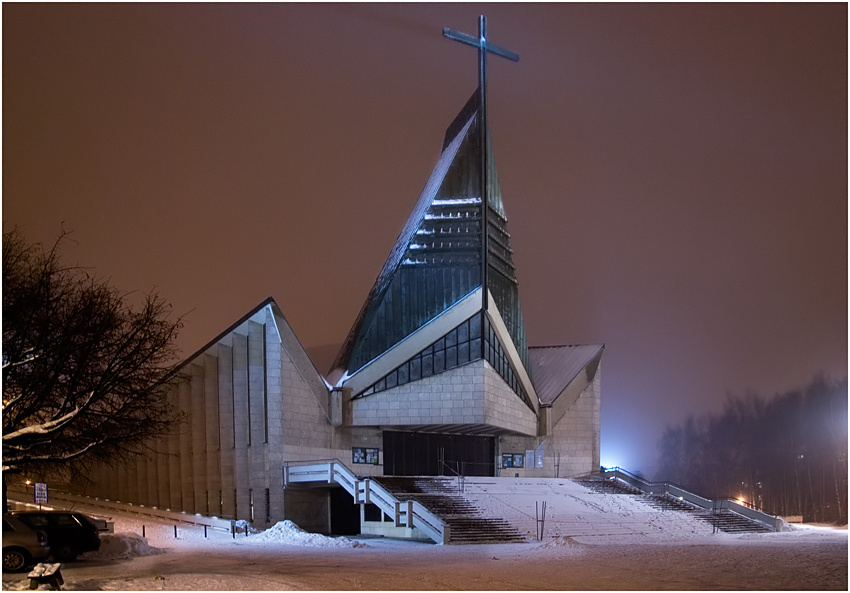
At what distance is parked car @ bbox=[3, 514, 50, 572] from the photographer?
17188mm

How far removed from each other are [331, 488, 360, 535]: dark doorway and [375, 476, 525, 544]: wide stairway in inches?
129

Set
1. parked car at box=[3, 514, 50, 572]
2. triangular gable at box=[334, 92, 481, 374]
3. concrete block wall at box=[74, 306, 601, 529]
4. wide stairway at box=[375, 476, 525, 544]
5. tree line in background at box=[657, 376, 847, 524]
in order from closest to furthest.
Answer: parked car at box=[3, 514, 50, 572]
wide stairway at box=[375, 476, 525, 544]
concrete block wall at box=[74, 306, 601, 529]
triangular gable at box=[334, 92, 481, 374]
tree line in background at box=[657, 376, 847, 524]

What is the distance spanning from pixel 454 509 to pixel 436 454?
1289 cm

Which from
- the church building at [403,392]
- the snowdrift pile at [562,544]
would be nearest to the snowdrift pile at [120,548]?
the snowdrift pile at [562,544]

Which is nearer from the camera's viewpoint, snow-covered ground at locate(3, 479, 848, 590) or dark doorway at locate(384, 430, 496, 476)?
snow-covered ground at locate(3, 479, 848, 590)

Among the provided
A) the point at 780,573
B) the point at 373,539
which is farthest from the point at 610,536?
the point at 780,573

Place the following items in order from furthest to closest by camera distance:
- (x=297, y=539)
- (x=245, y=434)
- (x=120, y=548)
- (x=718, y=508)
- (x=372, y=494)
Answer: (x=718, y=508)
(x=245, y=434)
(x=372, y=494)
(x=297, y=539)
(x=120, y=548)

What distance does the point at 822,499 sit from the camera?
7044 cm

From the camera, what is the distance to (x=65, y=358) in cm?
1920

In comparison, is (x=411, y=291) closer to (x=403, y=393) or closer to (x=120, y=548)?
(x=403, y=393)

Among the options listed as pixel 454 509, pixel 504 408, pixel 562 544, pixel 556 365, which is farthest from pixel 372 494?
pixel 556 365

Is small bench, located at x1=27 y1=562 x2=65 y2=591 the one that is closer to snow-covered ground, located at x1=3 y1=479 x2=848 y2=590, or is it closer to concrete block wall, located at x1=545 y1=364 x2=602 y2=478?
snow-covered ground, located at x1=3 y1=479 x2=848 y2=590

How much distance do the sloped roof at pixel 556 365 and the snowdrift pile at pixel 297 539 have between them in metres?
23.5

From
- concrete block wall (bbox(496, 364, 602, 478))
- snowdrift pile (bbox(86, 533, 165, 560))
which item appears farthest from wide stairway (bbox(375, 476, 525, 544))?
concrete block wall (bbox(496, 364, 602, 478))
